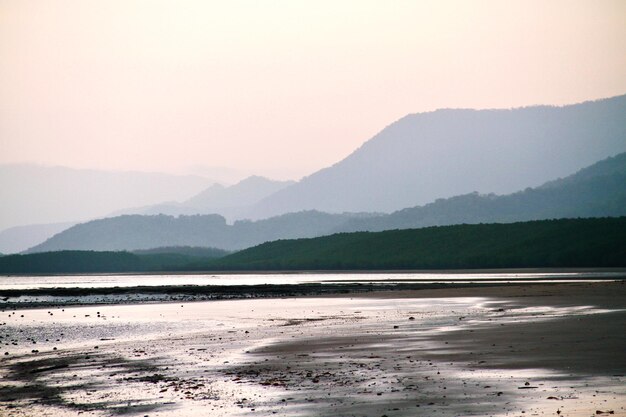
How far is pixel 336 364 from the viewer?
2973 centimetres

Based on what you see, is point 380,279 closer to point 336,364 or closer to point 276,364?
point 276,364

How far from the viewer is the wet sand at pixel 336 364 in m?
22.3

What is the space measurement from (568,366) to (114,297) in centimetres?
6813

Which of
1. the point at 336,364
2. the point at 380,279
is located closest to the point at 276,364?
the point at 336,364

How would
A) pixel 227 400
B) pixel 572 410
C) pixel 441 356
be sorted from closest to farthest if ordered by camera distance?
pixel 572 410, pixel 227 400, pixel 441 356

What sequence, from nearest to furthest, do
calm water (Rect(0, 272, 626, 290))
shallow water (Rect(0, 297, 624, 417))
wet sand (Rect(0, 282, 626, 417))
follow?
wet sand (Rect(0, 282, 626, 417))
shallow water (Rect(0, 297, 624, 417))
calm water (Rect(0, 272, 626, 290))

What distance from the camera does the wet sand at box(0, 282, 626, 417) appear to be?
22312 mm

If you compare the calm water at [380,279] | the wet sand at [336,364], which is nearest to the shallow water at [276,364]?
the wet sand at [336,364]

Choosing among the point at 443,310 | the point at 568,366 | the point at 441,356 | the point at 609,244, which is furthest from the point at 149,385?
the point at 609,244

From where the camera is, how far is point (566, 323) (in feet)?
123

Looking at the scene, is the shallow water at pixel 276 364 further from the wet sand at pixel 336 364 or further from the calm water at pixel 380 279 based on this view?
the calm water at pixel 380 279

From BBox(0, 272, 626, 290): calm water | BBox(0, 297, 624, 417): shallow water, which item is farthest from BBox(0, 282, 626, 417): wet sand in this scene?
BBox(0, 272, 626, 290): calm water

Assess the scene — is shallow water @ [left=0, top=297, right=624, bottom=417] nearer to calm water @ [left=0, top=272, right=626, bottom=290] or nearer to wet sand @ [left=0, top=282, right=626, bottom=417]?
wet sand @ [left=0, top=282, right=626, bottom=417]

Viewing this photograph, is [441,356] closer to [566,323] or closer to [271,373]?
[271,373]
